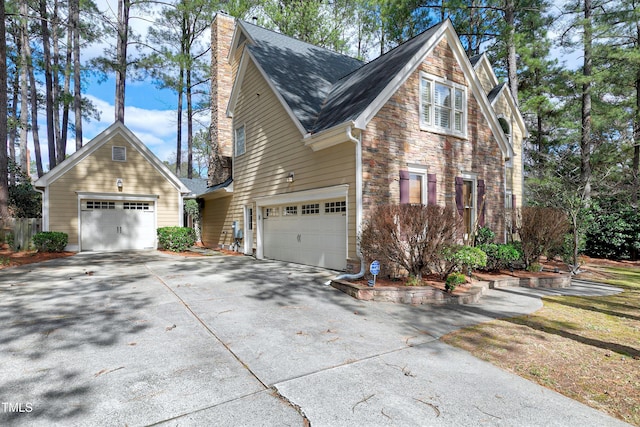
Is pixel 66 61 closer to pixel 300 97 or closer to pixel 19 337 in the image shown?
pixel 300 97

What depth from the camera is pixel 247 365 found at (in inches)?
139

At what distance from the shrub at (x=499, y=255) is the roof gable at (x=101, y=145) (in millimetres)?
12770

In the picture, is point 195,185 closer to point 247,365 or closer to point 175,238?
point 175,238

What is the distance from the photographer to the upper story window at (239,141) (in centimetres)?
1402

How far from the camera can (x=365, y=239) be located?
7.54 metres

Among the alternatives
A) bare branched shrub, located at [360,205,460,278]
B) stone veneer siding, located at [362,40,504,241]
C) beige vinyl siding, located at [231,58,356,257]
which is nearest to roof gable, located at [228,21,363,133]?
beige vinyl siding, located at [231,58,356,257]

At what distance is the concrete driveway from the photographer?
8.93 ft

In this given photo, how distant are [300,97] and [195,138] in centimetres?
2929

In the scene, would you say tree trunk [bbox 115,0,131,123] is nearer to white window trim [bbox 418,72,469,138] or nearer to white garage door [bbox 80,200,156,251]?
white garage door [bbox 80,200,156,251]

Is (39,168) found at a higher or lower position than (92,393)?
higher

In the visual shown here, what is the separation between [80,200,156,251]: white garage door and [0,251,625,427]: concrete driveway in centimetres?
829

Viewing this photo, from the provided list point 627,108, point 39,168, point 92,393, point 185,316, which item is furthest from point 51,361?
point 627,108

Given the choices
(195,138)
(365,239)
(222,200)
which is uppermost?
(195,138)

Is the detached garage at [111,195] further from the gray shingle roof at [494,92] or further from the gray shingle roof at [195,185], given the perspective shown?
the gray shingle roof at [494,92]
